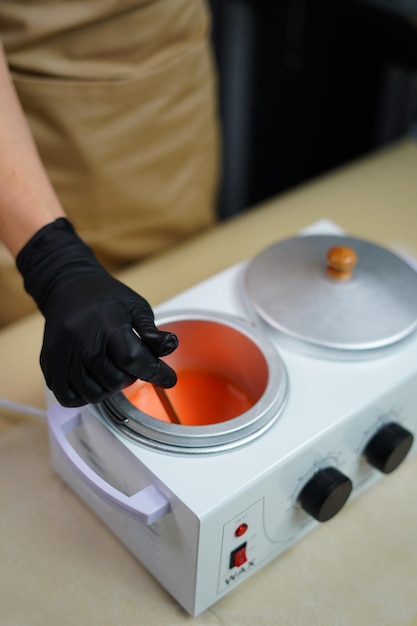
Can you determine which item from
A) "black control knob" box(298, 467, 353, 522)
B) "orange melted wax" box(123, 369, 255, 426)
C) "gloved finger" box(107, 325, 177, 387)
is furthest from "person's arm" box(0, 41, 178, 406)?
"black control knob" box(298, 467, 353, 522)

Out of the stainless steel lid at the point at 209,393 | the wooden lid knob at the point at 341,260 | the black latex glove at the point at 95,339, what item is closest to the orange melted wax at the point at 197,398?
the stainless steel lid at the point at 209,393

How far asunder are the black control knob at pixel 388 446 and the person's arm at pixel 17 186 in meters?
0.52

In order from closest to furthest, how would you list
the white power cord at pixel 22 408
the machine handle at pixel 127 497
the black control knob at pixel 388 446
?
the machine handle at pixel 127 497
the black control knob at pixel 388 446
the white power cord at pixel 22 408

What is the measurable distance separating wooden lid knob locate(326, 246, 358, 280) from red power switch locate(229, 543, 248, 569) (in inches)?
15.3

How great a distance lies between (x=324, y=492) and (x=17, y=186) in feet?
1.85

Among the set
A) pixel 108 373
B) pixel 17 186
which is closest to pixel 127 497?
pixel 108 373

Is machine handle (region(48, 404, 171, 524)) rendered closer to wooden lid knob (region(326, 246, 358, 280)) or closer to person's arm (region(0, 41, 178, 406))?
person's arm (region(0, 41, 178, 406))

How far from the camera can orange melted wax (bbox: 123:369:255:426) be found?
3.15 feet

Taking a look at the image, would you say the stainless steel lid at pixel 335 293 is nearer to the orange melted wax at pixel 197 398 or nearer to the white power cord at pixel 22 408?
the orange melted wax at pixel 197 398

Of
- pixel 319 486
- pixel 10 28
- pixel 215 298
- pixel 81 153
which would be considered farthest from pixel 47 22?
pixel 319 486

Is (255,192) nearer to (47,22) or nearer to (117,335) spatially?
(47,22)

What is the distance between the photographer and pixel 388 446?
94 centimetres

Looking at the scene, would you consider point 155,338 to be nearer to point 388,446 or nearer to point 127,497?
point 127,497

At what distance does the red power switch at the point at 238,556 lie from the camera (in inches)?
34.0
